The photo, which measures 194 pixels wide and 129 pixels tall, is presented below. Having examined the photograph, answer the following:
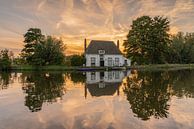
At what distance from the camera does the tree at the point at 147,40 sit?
75.3 meters

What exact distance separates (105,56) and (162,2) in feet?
108

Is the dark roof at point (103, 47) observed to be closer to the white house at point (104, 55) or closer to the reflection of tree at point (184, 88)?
the white house at point (104, 55)

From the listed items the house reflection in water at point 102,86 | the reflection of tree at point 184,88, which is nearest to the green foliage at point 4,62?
the house reflection in water at point 102,86

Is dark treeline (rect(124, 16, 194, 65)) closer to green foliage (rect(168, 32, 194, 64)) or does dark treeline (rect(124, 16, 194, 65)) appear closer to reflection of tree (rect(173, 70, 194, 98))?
green foliage (rect(168, 32, 194, 64))

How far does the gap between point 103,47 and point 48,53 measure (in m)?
14.6

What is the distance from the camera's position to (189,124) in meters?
8.72

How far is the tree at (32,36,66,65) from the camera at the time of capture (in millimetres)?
62219

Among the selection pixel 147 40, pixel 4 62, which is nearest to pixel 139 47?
pixel 147 40

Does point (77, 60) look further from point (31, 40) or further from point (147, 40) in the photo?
point (147, 40)

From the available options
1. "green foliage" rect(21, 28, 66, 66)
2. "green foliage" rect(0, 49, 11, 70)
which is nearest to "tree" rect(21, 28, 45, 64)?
"green foliage" rect(21, 28, 66, 66)

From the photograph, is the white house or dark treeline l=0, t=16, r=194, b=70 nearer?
dark treeline l=0, t=16, r=194, b=70

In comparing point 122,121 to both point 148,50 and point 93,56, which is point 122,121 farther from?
point 148,50

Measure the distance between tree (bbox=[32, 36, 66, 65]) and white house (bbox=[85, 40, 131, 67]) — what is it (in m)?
6.65

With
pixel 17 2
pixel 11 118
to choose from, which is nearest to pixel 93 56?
pixel 17 2
